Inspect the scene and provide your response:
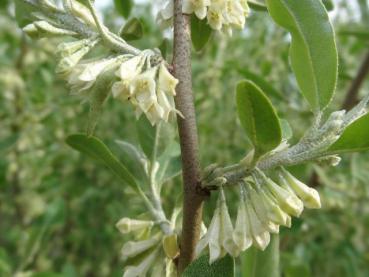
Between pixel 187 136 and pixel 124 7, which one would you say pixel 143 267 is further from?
pixel 124 7

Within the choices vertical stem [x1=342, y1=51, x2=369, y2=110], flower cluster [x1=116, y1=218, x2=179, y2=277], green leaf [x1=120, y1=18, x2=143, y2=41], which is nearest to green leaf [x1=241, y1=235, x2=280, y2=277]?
flower cluster [x1=116, y1=218, x2=179, y2=277]

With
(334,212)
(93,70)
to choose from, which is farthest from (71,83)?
(334,212)

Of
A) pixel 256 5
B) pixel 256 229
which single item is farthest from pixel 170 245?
pixel 256 5

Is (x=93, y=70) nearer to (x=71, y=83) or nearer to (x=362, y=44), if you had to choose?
(x=71, y=83)

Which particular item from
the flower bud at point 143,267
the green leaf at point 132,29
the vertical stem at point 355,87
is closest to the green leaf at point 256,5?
the green leaf at point 132,29

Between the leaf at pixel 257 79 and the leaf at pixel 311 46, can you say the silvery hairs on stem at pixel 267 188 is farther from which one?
the leaf at pixel 257 79

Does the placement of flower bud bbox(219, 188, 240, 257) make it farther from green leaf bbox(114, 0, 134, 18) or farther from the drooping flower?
green leaf bbox(114, 0, 134, 18)

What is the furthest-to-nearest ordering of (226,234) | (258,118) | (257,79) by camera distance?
1. (257,79)
2. (226,234)
3. (258,118)
